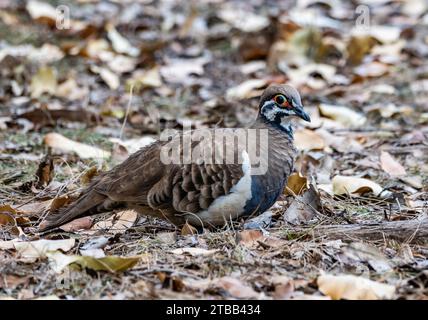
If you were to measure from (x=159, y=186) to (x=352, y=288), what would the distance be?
134 cm

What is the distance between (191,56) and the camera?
335 inches

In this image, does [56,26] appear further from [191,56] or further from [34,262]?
[34,262]

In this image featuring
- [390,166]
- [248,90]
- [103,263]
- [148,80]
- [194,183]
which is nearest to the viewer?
[103,263]

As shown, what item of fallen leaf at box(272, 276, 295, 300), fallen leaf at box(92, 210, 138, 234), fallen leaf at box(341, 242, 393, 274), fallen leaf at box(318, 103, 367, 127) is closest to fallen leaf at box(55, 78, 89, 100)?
fallen leaf at box(318, 103, 367, 127)

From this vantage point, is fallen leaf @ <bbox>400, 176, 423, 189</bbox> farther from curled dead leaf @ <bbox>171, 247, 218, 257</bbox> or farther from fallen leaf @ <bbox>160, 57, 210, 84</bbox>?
fallen leaf @ <bbox>160, 57, 210, 84</bbox>

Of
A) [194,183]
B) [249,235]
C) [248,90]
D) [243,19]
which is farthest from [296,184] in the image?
[243,19]

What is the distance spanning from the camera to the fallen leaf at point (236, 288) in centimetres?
328

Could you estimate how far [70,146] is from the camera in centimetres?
559

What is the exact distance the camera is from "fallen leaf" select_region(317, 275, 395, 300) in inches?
127

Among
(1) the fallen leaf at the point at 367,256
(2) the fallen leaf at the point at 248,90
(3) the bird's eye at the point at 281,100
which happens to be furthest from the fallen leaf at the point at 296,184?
(2) the fallen leaf at the point at 248,90

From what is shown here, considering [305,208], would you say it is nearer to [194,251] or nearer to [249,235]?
[249,235]

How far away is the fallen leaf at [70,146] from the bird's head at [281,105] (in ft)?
4.62

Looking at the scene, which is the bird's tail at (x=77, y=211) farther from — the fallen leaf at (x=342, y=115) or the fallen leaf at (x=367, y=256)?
the fallen leaf at (x=342, y=115)
